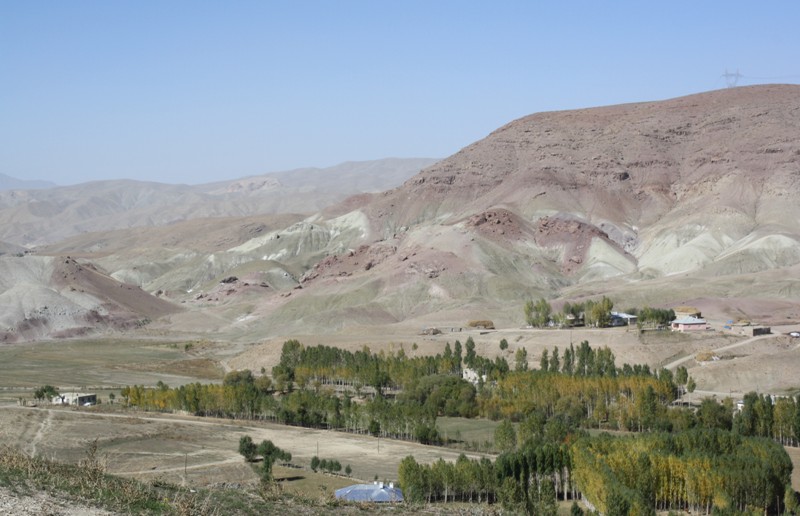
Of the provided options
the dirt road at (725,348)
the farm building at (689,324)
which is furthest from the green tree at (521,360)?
the farm building at (689,324)

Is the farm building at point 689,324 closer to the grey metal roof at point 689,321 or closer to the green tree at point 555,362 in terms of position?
the grey metal roof at point 689,321

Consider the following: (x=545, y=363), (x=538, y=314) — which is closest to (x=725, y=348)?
(x=545, y=363)

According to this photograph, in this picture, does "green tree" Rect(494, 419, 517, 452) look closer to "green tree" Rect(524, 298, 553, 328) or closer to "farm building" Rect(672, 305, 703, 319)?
"green tree" Rect(524, 298, 553, 328)

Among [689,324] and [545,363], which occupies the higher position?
[689,324]

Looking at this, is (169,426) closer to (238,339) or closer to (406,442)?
(406,442)

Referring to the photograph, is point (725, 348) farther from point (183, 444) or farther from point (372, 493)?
point (372, 493)

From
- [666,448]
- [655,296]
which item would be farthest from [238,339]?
[666,448]
